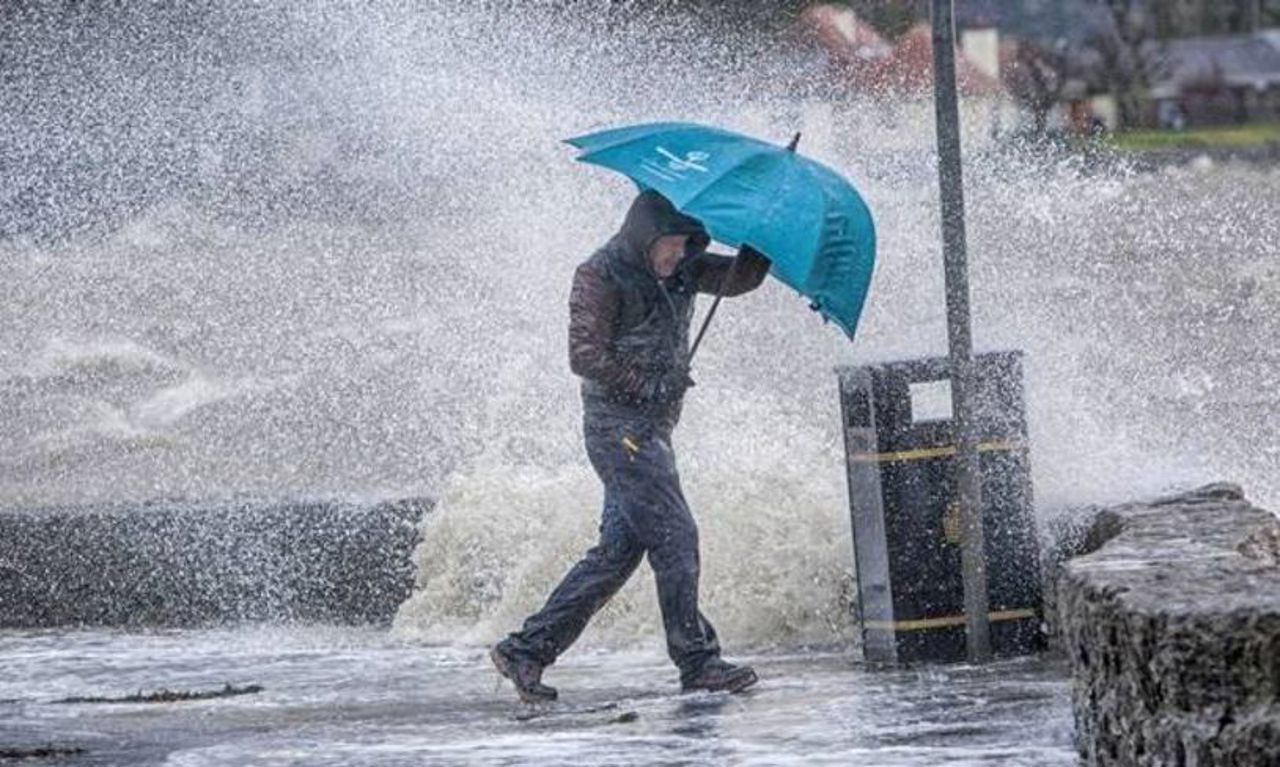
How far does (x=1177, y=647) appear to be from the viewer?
7223 millimetres

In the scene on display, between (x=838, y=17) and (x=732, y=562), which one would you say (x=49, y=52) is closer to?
(x=838, y=17)

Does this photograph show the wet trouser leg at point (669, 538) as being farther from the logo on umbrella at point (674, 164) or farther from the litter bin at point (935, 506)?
the logo on umbrella at point (674, 164)

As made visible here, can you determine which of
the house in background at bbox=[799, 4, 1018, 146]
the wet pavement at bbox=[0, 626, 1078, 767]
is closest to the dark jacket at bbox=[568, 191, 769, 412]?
the wet pavement at bbox=[0, 626, 1078, 767]

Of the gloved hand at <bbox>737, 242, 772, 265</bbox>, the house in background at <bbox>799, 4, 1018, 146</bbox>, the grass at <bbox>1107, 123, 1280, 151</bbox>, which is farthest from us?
the grass at <bbox>1107, 123, 1280, 151</bbox>

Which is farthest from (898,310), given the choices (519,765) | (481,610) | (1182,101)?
(1182,101)

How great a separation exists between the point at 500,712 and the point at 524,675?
19 centimetres

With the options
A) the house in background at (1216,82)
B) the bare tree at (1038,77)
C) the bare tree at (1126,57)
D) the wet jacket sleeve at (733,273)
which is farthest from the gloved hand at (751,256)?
the house in background at (1216,82)

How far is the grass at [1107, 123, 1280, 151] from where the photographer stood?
170 ft

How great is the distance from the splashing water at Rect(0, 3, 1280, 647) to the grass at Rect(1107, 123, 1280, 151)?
21.4 metres

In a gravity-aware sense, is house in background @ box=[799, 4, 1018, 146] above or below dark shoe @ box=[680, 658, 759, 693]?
above

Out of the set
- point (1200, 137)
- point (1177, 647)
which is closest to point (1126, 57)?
point (1200, 137)

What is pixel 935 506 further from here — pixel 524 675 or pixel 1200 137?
pixel 1200 137

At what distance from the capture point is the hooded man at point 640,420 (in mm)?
10680

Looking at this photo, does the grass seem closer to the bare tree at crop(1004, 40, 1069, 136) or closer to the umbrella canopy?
the bare tree at crop(1004, 40, 1069, 136)
